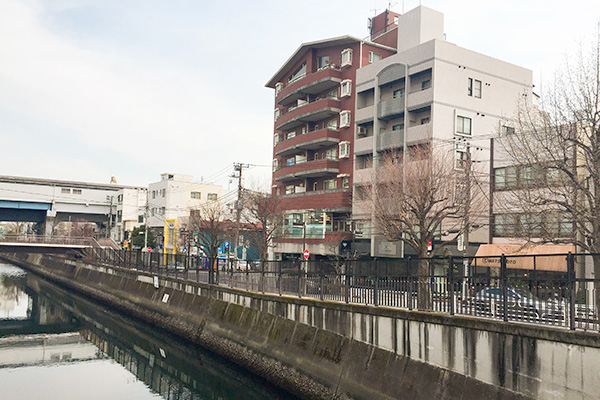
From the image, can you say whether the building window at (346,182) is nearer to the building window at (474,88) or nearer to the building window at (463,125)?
the building window at (463,125)

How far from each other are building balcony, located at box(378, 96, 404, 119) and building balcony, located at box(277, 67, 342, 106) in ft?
24.5

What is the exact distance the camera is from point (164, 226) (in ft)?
267

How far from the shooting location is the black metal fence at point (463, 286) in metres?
11.8

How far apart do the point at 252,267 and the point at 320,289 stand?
770 cm

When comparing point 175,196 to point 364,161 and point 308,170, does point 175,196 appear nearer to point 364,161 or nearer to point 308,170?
point 308,170

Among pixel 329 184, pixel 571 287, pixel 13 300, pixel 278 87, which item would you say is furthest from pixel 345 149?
pixel 13 300

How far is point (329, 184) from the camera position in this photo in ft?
168

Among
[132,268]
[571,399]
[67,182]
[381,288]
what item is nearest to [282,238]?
[132,268]

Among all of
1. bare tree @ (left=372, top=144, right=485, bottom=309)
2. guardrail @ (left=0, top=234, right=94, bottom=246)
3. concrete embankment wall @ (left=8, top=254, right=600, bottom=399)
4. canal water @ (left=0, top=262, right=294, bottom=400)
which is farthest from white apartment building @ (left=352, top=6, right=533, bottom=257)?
guardrail @ (left=0, top=234, right=94, bottom=246)

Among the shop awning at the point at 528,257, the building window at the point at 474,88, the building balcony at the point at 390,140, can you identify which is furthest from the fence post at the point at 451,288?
the building window at the point at 474,88

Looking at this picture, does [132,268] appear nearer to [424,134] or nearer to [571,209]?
[424,134]

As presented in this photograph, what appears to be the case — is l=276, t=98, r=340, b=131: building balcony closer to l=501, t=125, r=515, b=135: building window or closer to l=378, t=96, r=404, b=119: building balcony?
l=378, t=96, r=404, b=119: building balcony

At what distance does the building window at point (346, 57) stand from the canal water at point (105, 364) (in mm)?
30637

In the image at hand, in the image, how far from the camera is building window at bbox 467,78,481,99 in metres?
41.5
